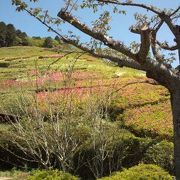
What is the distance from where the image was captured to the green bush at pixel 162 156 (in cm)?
1709

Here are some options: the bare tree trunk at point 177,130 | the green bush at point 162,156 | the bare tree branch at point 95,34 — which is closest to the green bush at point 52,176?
the bare tree trunk at point 177,130

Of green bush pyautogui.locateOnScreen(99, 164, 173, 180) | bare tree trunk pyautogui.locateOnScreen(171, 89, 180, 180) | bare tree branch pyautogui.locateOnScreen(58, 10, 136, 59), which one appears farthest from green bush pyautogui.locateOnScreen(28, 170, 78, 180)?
bare tree branch pyautogui.locateOnScreen(58, 10, 136, 59)

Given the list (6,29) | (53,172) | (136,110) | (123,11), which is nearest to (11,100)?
(136,110)

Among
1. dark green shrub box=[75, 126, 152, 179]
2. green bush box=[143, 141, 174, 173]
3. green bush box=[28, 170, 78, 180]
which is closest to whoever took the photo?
green bush box=[28, 170, 78, 180]

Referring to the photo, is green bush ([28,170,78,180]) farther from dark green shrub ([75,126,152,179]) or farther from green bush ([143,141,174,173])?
green bush ([143,141,174,173])

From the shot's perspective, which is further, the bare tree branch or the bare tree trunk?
the bare tree trunk

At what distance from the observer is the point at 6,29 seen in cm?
10519

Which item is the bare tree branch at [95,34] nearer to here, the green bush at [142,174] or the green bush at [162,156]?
the green bush at [142,174]

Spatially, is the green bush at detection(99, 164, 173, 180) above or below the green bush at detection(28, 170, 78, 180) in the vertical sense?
above

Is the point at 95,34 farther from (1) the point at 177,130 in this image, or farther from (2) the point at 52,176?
(2) the point at 52,176

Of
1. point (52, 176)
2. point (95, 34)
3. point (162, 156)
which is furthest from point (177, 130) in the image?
point (162, 156)

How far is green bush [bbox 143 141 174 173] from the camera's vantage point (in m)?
17.1

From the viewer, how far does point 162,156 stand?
17250mm

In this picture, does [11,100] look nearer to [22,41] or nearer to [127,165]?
[127,165]
